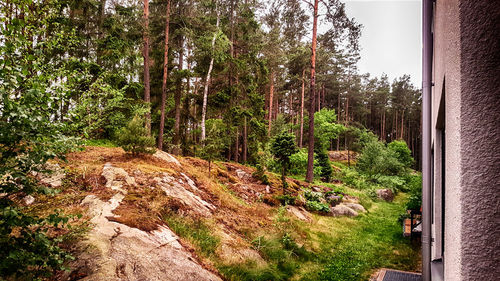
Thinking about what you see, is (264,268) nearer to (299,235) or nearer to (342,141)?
(299,235)

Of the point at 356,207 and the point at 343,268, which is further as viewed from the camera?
the point at 356,207

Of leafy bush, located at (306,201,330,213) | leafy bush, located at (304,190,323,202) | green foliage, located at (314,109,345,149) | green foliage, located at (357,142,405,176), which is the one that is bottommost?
leafy bush, located at (306,201,330,213)

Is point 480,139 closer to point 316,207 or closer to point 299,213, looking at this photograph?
point 299,213

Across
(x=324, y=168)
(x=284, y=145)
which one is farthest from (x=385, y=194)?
(x=284, y=145)

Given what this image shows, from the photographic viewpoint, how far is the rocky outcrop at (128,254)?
314 centimetres

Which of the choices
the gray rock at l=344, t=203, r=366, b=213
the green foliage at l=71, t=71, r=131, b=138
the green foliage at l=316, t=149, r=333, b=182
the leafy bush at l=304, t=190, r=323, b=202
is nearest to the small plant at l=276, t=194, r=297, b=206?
the leafy bush at l=304, t=190, r=323, b=202

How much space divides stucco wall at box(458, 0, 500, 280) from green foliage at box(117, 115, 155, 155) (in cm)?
823

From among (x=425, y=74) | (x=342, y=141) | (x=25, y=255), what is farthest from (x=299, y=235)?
(x=342, y=141)

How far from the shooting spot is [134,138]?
7.79m

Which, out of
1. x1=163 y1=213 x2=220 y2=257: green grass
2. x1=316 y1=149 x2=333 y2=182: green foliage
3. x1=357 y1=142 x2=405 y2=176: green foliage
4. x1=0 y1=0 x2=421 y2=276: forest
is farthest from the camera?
x1=357 y1=142 x2=405 y2=176: green foliage

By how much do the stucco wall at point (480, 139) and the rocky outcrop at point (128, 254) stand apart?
3691 mm

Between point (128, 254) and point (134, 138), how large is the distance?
16.5 ft

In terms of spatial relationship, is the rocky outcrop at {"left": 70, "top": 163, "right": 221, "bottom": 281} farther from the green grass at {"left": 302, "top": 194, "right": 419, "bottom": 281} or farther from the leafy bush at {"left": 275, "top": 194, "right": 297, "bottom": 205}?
the leafy bush at {"left": 275, "top": 194, "right": 297, "bottom": 205}

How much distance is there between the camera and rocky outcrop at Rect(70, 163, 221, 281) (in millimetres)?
3140
